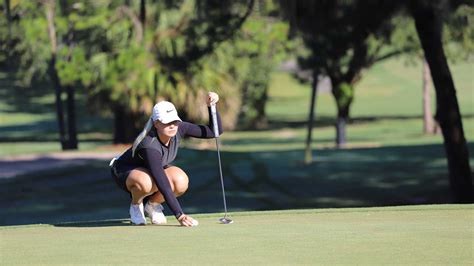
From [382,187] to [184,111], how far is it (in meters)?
11.0

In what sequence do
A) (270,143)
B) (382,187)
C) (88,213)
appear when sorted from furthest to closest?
(270,143) → (382,187) → (88,213)

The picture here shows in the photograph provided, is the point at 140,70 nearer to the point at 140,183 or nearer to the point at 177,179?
the point at 177,179

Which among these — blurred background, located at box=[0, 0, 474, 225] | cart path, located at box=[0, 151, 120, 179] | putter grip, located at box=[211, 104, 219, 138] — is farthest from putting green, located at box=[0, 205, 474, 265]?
cart path, located at box=[0, 151, 120, 179]

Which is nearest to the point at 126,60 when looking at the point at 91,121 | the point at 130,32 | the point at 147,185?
the point at 130,32

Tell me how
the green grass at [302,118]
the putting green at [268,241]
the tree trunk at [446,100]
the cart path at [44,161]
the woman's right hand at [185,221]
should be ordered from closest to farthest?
the putting green at [268,241] → the woman's right hand at [185,221] → the tree trunk at [446,100] → the cart path at [44,161] → the green grass at [302,118]

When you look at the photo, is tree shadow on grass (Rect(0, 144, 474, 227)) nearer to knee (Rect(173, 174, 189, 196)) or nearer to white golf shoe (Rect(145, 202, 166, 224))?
white golf shoe (Rect(145, 202, 166, 224))

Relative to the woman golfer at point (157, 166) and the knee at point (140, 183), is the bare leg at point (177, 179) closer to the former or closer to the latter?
the woman golfer at point (157, 166)

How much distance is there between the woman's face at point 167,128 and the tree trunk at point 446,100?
9682 mm

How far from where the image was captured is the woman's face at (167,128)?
9.79m

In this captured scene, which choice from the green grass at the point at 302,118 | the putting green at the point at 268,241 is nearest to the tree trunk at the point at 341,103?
the green grass at the point at 302,118

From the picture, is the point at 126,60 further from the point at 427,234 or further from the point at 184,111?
the point at 427,234

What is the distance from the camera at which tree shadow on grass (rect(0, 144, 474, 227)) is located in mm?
21547

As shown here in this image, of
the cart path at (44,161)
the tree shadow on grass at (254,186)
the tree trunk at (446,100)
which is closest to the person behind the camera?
the tree trunk at (446,100)

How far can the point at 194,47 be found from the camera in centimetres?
2166
